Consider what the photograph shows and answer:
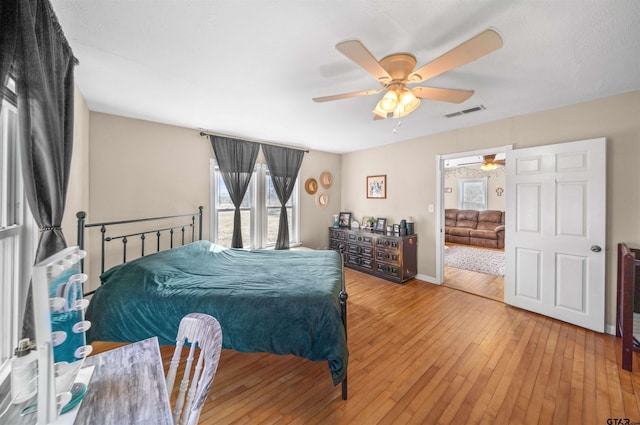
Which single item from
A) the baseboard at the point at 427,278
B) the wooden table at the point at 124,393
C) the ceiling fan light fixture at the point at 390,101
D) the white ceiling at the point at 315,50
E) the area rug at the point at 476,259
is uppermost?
the white ceiling at the point at 315,50

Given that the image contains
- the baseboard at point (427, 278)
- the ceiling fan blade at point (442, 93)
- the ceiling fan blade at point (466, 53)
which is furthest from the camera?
the baseboard at point (427, 278)

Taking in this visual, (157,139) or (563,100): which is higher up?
(563,100)

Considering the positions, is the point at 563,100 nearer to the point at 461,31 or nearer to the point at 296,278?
the point at 461,31

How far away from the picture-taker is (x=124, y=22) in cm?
149

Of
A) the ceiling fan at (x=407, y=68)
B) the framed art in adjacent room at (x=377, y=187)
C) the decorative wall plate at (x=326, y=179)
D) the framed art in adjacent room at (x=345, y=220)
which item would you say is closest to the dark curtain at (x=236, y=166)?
the decorative wall plate at (x=326, y=179)

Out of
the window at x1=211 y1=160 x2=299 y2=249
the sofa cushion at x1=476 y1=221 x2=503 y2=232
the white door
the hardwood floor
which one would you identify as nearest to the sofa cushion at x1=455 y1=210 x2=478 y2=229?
the sofa cushion at x1=476 y1=221 x2=503 y2=232

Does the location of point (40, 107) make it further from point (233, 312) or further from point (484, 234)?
point (484, 234)

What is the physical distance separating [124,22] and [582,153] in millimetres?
4282

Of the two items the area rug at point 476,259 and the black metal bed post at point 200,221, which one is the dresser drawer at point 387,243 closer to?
the area rug at point 476,259

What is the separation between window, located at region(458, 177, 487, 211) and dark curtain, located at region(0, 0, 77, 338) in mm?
9238

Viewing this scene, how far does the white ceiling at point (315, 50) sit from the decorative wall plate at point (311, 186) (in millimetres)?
2108

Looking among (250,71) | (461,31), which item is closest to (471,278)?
(461,31)

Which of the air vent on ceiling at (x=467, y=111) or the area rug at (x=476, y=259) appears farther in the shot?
the area rug at (x=476, y=259)

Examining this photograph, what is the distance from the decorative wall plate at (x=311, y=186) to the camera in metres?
4.96
